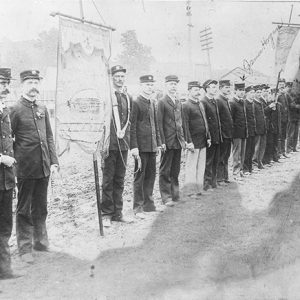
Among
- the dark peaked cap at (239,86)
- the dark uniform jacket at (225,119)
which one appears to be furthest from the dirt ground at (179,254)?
the dark peaked cap at (239,86)

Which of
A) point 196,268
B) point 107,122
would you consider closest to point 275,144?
point 107,122

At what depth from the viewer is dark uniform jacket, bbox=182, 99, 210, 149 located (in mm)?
6863

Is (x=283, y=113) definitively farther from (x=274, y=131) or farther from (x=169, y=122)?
(x=169, y=122)

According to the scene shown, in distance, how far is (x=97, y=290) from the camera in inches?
136

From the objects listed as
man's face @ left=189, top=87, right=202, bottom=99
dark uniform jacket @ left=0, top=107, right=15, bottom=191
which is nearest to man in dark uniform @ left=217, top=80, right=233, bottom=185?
man's face @ left=189, top=87, right=202, bottom=99

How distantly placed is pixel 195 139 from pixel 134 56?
71.4ft

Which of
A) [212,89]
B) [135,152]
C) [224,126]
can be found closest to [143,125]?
[135,152]

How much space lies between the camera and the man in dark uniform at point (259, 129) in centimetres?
894

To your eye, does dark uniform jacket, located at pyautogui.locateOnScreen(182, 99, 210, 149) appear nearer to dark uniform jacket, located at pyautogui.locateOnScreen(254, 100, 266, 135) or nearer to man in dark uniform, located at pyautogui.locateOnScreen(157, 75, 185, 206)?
man in dark uniform, located at pyautogui.locateOnScreen(157, 75, 185, 206)

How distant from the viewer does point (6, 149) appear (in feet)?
12.8

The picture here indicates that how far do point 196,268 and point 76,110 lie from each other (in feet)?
7.13

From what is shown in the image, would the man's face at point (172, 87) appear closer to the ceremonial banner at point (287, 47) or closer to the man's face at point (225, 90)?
the man's face at point (225, 90)

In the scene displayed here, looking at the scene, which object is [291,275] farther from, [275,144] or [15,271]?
[275,144]

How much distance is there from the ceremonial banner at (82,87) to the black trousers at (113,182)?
0.39 m
